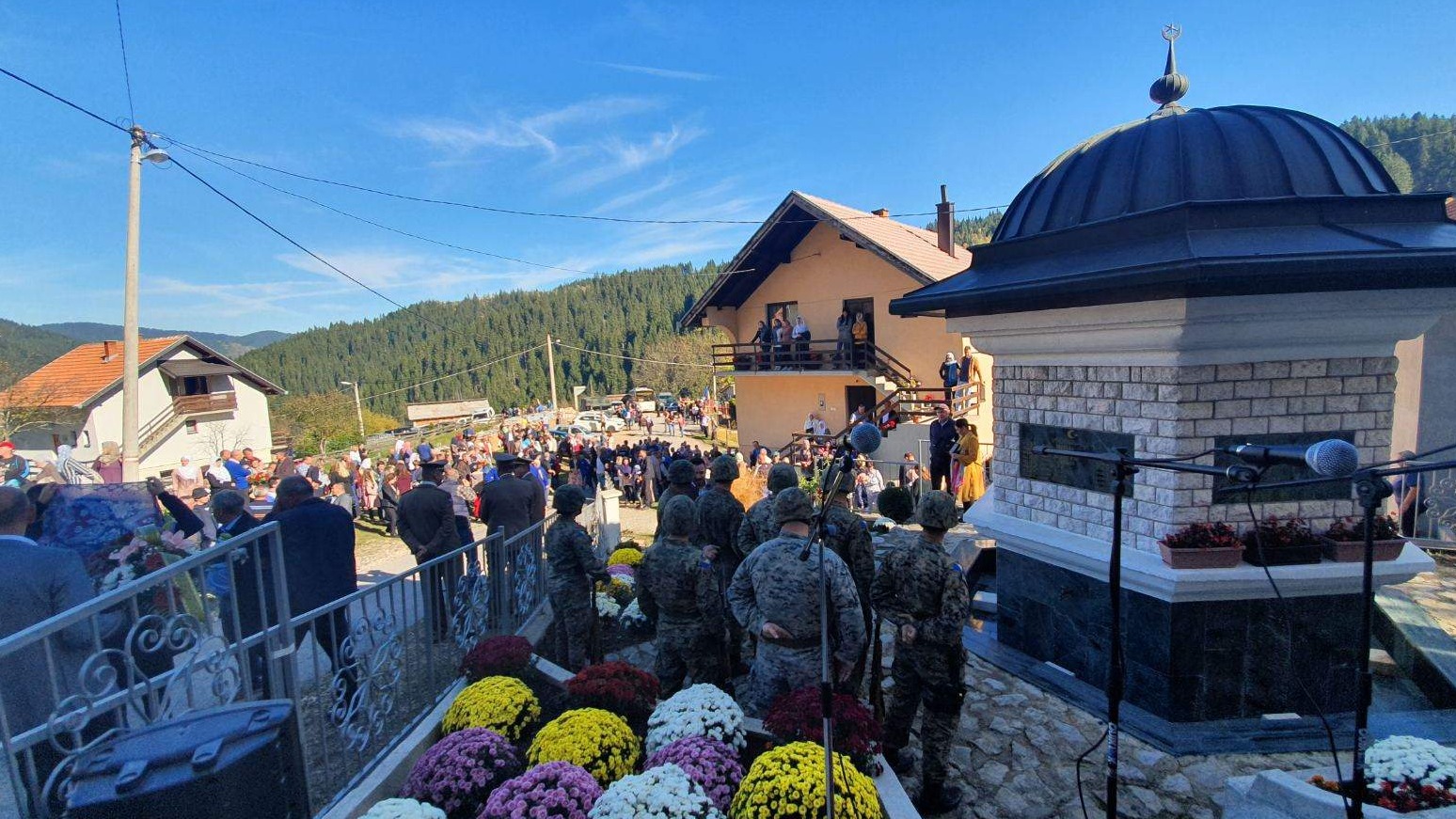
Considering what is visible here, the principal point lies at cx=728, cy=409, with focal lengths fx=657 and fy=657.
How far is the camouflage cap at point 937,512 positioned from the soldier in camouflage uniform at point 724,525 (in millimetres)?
2051

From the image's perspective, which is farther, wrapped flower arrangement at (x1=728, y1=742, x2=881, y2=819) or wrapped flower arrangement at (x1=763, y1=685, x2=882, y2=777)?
wrapped flower arrangement at (x1=763, y1=685, x2=882, y2=777)

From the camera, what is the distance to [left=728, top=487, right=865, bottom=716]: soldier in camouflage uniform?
12.5ft

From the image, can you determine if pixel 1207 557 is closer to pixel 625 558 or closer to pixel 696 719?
pixel 696 719

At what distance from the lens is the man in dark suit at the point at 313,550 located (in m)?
4.57

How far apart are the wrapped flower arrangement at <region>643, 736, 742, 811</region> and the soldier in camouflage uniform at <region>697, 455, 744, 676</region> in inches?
89.9

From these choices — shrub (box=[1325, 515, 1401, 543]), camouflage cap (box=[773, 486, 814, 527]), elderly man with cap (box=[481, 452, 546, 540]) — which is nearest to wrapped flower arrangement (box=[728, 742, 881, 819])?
camouflage cap (box=[773, 486, 814, 527])

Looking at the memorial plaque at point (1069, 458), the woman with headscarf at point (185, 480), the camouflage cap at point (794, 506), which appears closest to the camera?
the camouflage cap at point (794, 506)

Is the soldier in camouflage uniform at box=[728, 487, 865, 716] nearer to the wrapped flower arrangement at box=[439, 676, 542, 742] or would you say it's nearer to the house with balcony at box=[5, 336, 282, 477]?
the wrapped flower arrangement at box=[439, 676, 542, 742]

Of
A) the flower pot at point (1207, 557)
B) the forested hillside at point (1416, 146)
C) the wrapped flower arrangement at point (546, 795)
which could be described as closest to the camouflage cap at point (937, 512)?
the flower pot at point (1207, 557)

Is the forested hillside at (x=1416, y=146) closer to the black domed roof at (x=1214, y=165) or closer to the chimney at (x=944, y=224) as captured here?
the chimney at (x=944, y=224)

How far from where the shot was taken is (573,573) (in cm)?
550

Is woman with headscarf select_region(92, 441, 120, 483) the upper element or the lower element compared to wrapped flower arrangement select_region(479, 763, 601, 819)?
A: upper

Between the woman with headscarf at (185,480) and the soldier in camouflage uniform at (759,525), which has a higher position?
the soldier in camouflage uniform at (759,525)

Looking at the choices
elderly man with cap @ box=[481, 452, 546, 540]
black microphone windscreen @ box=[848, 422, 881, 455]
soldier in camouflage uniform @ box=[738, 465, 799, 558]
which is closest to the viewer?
black microphone windscreen @ box=[848, 422, 881, 455]
